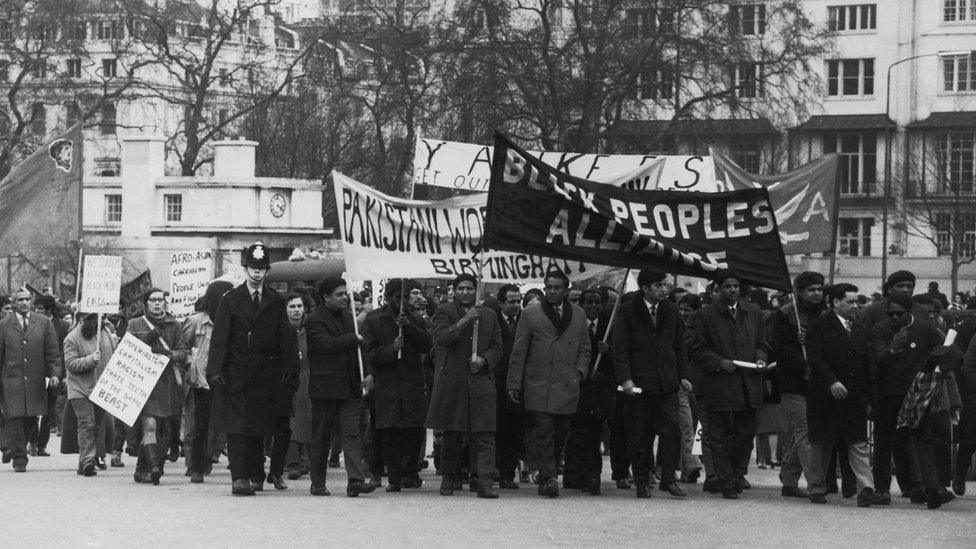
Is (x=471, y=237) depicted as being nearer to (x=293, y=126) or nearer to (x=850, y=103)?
(x=293, y=126)

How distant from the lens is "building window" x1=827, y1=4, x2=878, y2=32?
3484 inches

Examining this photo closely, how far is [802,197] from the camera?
78.1 ft

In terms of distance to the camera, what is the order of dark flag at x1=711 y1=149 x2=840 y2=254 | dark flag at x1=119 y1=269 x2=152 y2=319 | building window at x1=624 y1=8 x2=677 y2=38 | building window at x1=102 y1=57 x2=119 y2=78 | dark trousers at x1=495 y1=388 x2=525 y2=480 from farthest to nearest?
building window at x1=102 y1=57 x2=119 y2=78 < building window at x1=624 y1=8 x2=677 y2=38 < dark flag at x1=119 y1=269 x2=152 y2=319 < dark flag at x1=711 y1=149 x2=840 y2=254 < dark trousers at x1=495 y1=388 x2=525 y2=480

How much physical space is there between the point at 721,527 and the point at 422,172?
5805 millimetres

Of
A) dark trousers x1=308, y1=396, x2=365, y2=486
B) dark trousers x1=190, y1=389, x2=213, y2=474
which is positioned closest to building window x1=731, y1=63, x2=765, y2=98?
dark trousers x1=190, y1=389, x2=213, y2=474

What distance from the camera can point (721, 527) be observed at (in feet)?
48.1

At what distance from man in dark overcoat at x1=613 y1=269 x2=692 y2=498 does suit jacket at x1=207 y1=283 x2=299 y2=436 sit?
2637mm

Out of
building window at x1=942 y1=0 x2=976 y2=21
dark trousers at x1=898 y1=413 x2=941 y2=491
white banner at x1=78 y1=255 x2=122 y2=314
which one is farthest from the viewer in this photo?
building window at x1=942 y1=0 x2=976 y2=21

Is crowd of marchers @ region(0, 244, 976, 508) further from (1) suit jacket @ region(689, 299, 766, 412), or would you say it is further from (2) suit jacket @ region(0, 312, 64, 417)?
(2) suit jacket @ region(0, 312, 64, 417)

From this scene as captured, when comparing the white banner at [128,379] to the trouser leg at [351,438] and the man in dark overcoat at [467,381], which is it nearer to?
the trouser leg at [351,438]

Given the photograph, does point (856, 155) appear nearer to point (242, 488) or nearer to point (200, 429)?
point (200, 429)

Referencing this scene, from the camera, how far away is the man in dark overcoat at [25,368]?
67.3 ft

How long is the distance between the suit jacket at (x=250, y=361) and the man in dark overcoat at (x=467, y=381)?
1.18 metres

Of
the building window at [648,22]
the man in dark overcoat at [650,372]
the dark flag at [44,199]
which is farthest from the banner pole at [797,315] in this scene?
the building window at [648,22]
